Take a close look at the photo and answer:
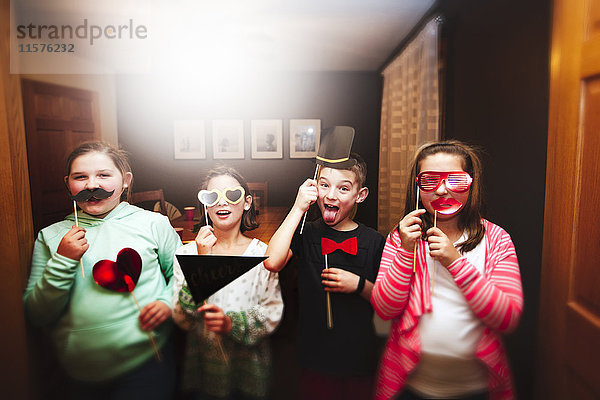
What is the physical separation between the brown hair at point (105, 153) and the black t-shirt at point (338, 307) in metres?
0.61

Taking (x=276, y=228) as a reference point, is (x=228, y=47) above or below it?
above

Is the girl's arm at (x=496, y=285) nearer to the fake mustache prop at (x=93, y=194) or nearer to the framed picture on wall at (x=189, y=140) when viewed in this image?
the framed picture on wall at (x=189, y=140)

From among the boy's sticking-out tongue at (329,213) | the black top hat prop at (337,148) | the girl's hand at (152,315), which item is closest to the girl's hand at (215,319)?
the girl's hand at (152,315)

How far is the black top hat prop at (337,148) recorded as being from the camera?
117 cm

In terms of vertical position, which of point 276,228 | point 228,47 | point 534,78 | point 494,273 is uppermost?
point 228,47

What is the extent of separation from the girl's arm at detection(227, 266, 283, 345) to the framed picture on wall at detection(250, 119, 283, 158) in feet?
1.26

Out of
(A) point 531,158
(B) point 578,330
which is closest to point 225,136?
(A) point 531,158

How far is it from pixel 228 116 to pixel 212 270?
50 cm

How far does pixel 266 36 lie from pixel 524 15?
825 millimetres

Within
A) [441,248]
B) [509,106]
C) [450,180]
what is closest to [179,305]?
[441,248]

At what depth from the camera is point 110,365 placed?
1.22 metres

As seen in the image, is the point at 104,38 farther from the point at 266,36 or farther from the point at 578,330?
the point at 578,330

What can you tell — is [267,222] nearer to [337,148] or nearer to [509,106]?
[337,148]

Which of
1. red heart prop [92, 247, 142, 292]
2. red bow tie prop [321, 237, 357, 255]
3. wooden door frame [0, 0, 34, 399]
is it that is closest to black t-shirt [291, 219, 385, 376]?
red bow tie prop [321, 237, 357, 255]
